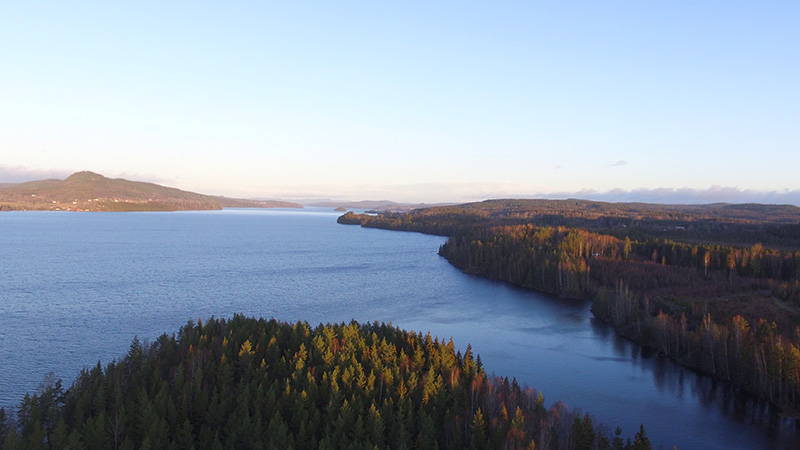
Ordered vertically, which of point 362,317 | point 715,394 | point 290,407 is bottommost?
point 715,394

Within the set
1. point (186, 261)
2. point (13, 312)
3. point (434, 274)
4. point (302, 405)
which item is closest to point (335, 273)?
point (434, 274)

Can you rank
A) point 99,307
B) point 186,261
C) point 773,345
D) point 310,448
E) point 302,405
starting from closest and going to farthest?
point 310,448 < point 302,405 < point 773,345 < point 99,307 < point 186,261

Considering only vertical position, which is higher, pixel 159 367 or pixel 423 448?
pixel 159 367

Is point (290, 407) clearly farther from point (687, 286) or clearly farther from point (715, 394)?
point (687, 286)

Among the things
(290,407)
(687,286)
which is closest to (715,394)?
(290,407)

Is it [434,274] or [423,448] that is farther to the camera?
[434,274]

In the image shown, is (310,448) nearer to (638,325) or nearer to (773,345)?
(773,345)

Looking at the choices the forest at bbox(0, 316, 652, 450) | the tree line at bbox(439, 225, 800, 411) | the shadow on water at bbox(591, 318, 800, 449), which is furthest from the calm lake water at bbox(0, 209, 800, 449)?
the forest at bbox(0, 316, 652, 450)
